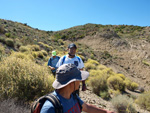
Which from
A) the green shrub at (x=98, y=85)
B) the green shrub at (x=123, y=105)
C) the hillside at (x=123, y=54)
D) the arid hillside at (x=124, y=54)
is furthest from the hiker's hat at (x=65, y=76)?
the arid hillside at (x=124, y=54)

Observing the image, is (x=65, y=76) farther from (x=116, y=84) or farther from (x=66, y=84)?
(x=116, y=84)

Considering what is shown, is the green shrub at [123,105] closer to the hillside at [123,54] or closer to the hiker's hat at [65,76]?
the hiker's hat at [65,76]

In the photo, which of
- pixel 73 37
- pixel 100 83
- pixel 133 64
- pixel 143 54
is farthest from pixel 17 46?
pixel 73 37

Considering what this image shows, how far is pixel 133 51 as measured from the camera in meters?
27.0

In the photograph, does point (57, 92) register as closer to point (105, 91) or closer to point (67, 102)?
point (67, 102)

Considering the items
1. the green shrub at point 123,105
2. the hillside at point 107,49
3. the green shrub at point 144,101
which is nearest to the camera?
the green shrub at point 123,105

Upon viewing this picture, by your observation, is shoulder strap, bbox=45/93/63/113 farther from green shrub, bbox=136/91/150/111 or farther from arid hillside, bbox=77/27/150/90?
arid hillside, bbox=77/27/150/90

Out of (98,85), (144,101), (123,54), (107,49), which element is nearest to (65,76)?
(98,85)

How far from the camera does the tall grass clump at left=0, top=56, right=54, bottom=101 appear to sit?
3.01 meters

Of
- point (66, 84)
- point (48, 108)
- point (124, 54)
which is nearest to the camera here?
point (48, 108)

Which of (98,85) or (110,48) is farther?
(110,48)

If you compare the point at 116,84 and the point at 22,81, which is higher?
the point at 22,81

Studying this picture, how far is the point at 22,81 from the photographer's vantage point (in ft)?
10.6

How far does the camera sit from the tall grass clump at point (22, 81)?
3.01 meters
